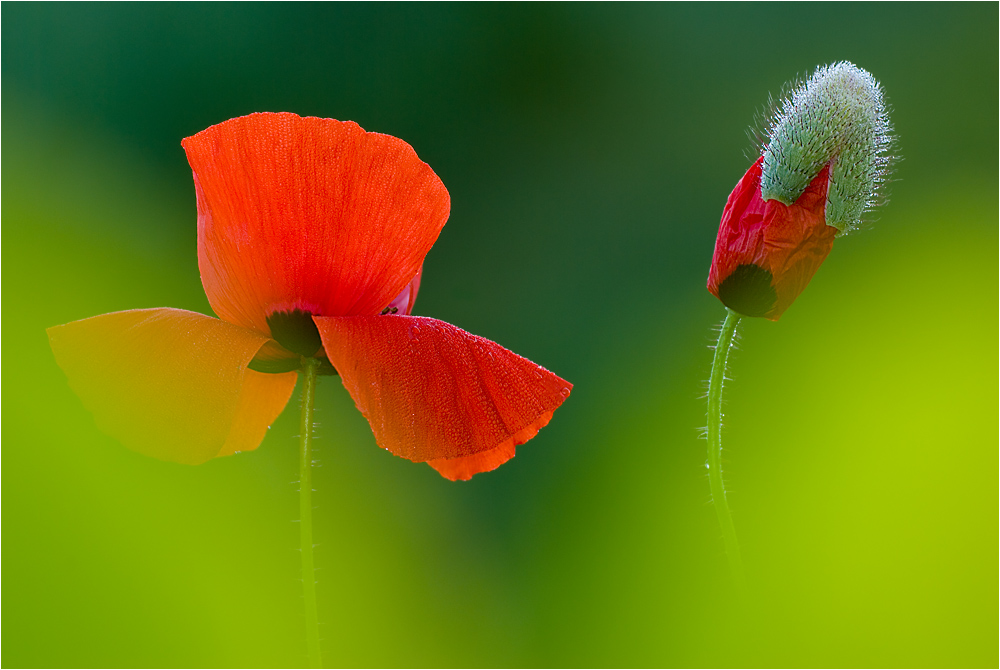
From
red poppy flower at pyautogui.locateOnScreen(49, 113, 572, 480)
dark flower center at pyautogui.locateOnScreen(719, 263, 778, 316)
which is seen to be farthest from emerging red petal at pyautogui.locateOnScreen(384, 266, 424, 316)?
dark flower center at pyautogui.locateOnScreen(719, 263, 778, 316)

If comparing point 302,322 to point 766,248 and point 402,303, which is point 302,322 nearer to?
point 402,303

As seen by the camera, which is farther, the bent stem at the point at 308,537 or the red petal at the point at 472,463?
the red petal at the point at 472,463

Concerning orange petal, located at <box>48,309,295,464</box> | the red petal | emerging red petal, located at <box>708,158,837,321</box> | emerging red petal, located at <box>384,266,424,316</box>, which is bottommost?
the red petal

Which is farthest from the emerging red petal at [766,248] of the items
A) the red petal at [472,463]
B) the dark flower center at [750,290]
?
the red petal at [472,463]

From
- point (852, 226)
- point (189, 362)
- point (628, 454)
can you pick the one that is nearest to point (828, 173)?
point (852, 226)

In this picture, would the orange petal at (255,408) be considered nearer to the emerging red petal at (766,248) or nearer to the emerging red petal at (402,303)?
the emerging red petal at (402,303)

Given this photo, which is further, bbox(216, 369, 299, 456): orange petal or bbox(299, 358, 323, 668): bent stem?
bbox(216, 369, 299, 456): orange petal

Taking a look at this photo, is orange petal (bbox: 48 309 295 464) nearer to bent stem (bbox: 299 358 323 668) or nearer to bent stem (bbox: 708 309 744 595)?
bent stem (bbox: 299 358 323 668)

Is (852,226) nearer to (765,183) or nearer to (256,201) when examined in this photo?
(765,183)
